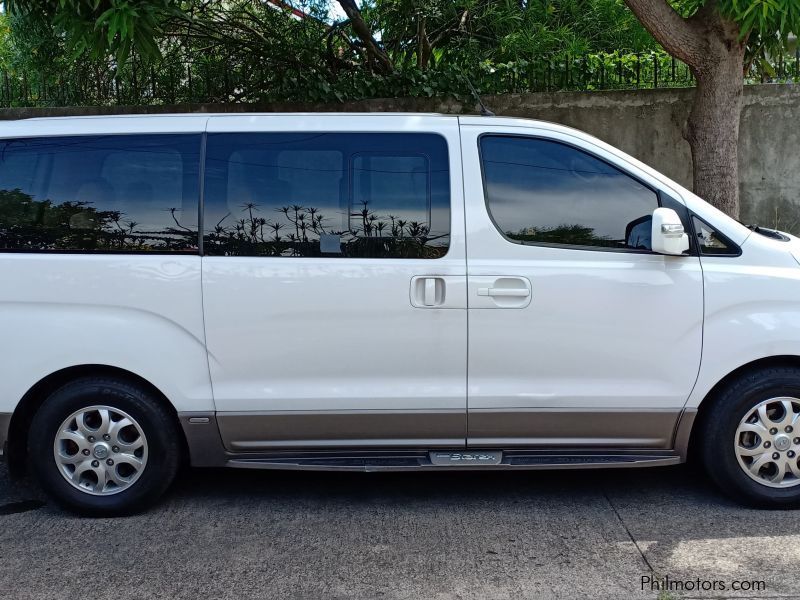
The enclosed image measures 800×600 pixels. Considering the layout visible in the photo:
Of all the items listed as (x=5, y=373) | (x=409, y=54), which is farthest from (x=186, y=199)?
Answer: (x=409, y=54)

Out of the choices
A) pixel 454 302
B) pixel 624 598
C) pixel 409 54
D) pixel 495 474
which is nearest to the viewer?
pixel 624 598

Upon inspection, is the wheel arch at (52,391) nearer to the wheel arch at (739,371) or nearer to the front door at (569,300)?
the front door at (569,300)

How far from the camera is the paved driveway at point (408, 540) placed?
3252mm

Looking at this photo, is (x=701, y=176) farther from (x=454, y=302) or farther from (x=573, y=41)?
(x=454, y=302)

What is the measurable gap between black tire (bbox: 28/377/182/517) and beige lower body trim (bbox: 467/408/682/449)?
155 cm

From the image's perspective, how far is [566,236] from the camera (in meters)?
3.89

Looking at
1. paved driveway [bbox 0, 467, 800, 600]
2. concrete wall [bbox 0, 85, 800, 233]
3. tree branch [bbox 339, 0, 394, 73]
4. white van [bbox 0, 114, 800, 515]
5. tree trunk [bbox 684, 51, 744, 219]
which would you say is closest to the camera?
paved driveway [bbox 0, 467, 800, 600]

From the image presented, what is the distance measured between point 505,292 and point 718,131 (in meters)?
4.22

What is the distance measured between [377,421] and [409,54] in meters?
6.92

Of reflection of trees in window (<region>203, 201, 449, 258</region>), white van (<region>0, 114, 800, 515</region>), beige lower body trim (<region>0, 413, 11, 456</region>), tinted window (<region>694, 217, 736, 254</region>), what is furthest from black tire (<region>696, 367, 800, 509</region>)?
beige lower body trim (<region>0, 413, 11, 456</region>)

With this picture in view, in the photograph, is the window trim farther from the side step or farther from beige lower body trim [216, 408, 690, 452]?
the side step

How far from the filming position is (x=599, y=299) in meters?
3.80

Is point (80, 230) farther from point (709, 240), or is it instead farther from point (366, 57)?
point (366, 57)

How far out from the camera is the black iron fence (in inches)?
348
